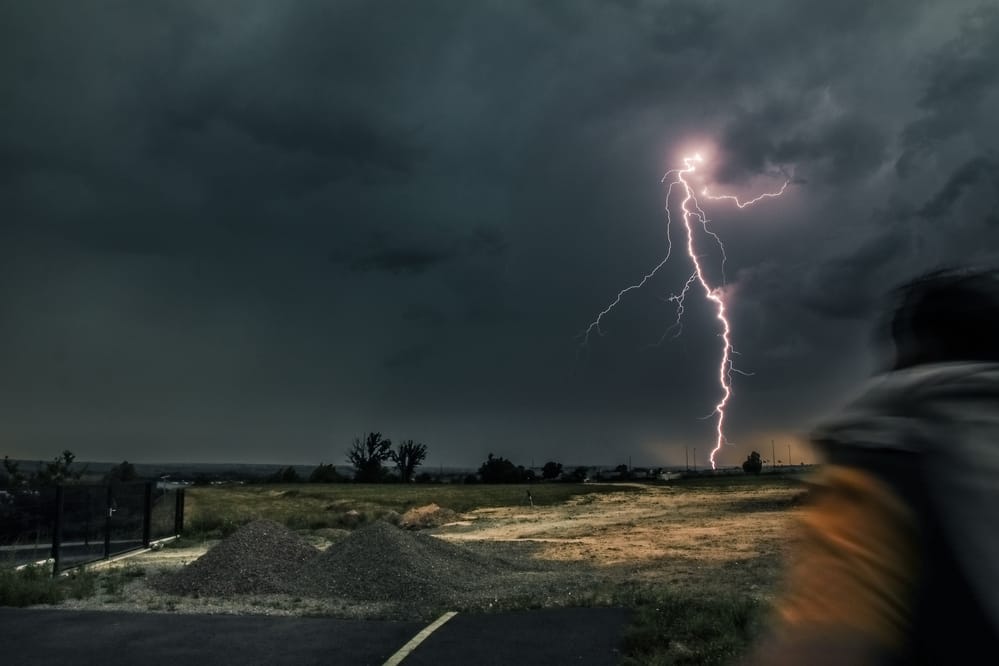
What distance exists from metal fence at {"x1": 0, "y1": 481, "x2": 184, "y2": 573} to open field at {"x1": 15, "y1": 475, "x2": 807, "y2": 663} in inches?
39.2

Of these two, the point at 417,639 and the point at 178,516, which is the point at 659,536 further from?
the point at 417,639

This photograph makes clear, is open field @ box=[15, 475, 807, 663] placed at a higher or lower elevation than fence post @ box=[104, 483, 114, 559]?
lower

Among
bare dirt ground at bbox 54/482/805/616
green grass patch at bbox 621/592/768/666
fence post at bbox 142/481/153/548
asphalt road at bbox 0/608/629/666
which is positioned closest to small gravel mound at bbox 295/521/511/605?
bare dirt ground at bbox 54/482/805/616

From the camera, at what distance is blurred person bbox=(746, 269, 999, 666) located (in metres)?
0.91

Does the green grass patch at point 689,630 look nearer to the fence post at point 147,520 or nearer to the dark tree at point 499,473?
the fence post at point 147,520

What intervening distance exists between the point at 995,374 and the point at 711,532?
29.0 meters

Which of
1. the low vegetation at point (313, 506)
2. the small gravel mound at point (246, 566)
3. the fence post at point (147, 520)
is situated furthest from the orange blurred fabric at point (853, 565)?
the low vegetation at point (313, 506)

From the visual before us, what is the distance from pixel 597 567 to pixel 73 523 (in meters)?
12.7

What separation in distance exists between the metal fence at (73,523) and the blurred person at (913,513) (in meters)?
19.3

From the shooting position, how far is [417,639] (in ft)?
32.5

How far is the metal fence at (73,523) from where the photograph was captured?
18.0 meters

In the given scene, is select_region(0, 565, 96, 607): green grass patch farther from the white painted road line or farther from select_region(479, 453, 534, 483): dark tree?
select_region(479, 453, 534, 483): dark tree

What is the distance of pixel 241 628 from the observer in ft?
35.4

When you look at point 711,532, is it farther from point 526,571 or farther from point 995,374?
point 995,374
